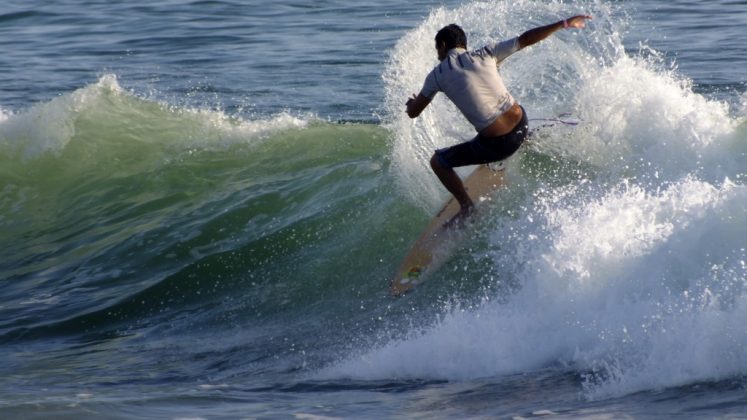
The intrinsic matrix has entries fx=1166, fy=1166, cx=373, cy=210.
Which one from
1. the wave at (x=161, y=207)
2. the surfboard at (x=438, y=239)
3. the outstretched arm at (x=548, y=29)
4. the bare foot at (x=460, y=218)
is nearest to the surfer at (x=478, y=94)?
the outstretched arm at (x=548, y=29)

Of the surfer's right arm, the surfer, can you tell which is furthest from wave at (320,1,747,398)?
the surfer's right arm

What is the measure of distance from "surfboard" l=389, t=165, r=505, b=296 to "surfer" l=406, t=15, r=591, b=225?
1.71 feet

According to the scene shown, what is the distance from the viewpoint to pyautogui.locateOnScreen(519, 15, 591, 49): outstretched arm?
26.5 feet

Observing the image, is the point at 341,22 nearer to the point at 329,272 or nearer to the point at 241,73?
the point at 241,73

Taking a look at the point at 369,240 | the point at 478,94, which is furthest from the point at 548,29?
the point at 369,240

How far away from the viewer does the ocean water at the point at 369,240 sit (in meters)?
6.64

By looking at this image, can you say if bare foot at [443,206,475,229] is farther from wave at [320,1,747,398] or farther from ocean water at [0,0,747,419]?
wave at [320,1,747,398]

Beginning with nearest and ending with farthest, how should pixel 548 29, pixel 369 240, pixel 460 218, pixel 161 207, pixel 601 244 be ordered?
pixel 601 244 < pixel 548 29 < pixel 460 218 < pixel 369 240 < pixel 161 207

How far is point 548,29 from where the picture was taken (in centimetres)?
812

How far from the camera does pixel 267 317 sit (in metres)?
8.80

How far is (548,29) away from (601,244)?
5.38 feet

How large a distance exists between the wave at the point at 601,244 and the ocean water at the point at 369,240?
0.02 meters

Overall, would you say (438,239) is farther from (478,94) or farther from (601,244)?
(601,244)

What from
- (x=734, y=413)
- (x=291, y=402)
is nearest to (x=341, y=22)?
(x=291, y=402)
